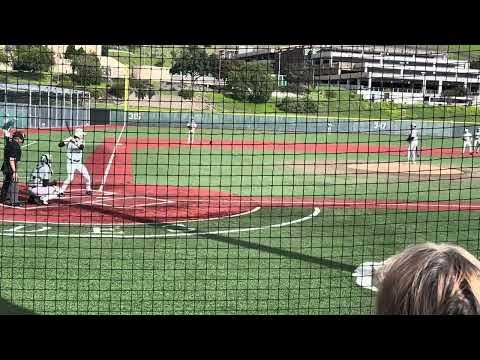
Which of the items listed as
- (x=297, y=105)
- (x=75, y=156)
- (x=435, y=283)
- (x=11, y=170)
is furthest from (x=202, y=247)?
(x=435, y=283)

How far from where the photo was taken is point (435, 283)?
4.98 ft

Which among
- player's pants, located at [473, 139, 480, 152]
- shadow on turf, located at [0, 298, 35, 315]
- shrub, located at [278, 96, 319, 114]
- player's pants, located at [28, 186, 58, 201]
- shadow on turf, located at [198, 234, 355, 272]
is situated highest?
shrub, located at [278, 96, 319, 114]

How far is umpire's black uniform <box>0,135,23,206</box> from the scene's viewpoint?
1252 cm

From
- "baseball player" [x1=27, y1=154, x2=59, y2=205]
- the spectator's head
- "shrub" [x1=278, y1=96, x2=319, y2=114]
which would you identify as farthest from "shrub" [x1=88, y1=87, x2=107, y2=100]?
the spectator's head

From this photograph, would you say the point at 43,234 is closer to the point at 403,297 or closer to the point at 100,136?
the point at 403,297

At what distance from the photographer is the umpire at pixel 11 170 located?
12.5 meters

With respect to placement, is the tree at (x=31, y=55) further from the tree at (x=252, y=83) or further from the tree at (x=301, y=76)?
the tree at (x=301, y=76)

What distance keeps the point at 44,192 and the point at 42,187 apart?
9.5 inches

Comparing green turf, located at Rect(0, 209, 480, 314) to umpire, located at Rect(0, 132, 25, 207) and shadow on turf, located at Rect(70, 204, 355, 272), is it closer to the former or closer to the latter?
shadow on turf, located at Rect(70, 204, 355, 272)

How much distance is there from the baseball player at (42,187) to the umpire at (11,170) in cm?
42

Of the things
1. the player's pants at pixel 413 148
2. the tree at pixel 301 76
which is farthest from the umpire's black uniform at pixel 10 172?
the player's pants at pixel 413 148

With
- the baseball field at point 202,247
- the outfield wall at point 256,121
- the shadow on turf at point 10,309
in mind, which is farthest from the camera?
the outfield wall at point 256,121
